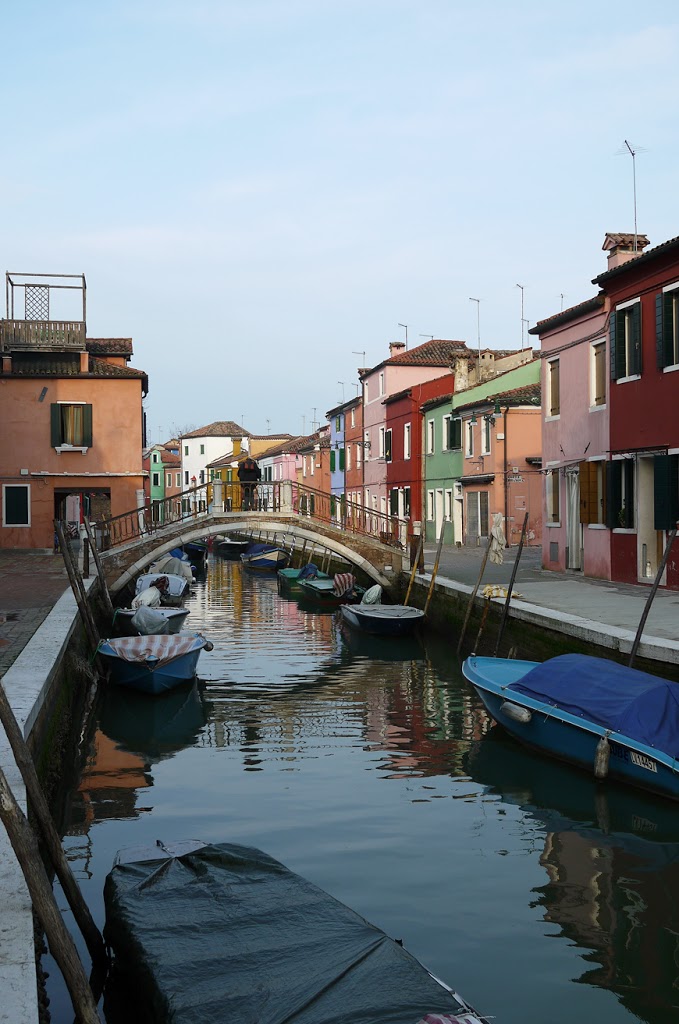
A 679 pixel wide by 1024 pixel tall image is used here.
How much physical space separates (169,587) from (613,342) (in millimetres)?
13257

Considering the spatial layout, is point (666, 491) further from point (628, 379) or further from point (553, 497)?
point (553, 497)

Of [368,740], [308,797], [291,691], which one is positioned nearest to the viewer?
[308,797]

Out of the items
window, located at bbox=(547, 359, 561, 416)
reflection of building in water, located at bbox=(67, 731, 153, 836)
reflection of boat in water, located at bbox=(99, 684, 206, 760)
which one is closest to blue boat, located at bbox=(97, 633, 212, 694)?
reflection of boat in water, located at bbox=(99, 684, 206, 760)

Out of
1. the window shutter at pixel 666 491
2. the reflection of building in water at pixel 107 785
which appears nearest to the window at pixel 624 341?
the window shutter at pixel 666 491

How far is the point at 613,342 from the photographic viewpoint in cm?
1797

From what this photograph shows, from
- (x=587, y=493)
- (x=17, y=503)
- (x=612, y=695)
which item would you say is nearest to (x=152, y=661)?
(x=612, y=695)

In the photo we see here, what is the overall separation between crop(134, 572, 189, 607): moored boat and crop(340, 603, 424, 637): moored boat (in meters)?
6.07

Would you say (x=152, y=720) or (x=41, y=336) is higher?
(x=41, y=336)

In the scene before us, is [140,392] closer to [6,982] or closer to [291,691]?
[291,691]

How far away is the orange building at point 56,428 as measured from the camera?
28.6 m

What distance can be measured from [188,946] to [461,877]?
2.84m

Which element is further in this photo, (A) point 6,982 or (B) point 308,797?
(B) point 308,797

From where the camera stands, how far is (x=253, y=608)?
2667 cm

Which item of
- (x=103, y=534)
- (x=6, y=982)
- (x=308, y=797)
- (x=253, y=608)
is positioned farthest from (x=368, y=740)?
(x=253, y=608)
